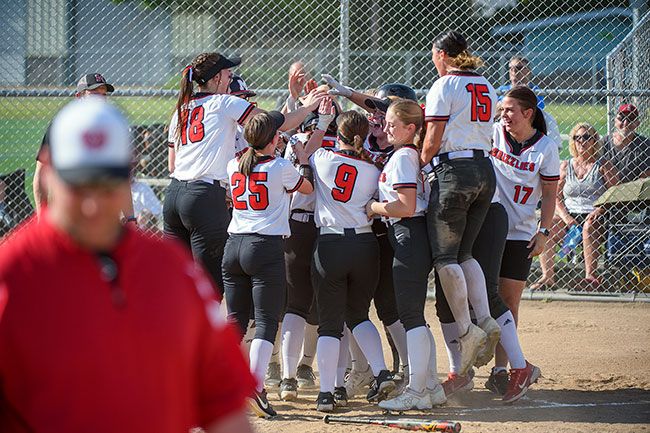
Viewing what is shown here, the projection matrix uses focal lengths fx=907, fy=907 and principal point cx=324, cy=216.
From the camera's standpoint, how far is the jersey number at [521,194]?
5836 mm

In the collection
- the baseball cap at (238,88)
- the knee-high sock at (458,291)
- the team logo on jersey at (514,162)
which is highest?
the baseball cap at (238,88)

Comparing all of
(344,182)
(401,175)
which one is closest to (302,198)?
(344,182)

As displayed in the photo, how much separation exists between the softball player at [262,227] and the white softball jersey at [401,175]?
45 centimetres

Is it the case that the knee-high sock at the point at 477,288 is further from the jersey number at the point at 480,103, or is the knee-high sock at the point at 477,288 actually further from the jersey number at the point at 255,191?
the jersey number at the point at 255,191

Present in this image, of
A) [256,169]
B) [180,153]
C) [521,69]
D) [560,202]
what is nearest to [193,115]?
[180,153]

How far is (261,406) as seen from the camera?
16.8ft

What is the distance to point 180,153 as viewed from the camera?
5750 millimetres

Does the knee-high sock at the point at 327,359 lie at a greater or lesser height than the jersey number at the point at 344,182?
lesser

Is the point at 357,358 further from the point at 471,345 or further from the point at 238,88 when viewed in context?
the point at 238,88

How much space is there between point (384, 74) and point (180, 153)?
7.92 meters

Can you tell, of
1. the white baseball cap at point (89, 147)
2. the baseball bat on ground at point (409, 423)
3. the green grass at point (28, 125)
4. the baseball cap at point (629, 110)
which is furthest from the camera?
the green grass at point (28, 125)

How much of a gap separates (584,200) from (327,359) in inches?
185

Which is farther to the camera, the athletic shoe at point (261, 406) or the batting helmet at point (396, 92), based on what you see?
the batting helmet at point (396, 92)

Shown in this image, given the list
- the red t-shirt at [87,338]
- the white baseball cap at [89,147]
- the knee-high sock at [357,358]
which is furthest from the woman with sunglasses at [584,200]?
the white baseball cap at [89,147]
